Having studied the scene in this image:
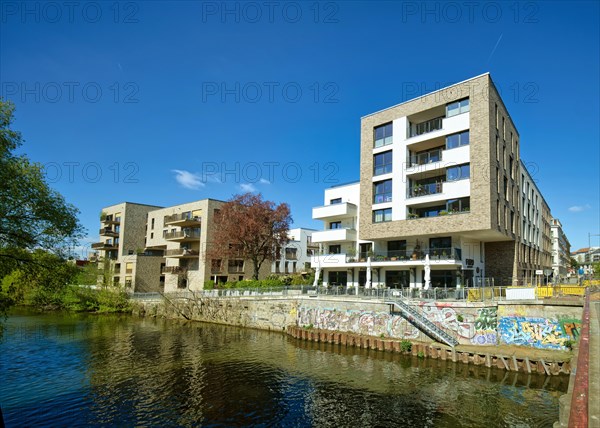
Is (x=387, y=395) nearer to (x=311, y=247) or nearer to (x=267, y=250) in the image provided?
(x=267, y=250)

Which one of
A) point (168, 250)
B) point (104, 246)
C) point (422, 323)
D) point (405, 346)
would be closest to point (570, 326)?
point (422, 323)

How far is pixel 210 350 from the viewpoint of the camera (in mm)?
27688

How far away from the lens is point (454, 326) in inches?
998

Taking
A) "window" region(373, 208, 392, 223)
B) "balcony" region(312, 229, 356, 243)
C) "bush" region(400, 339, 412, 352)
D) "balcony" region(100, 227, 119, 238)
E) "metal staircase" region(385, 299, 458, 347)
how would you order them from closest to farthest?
"metal staircase" region(385, 299, 458, 347) < "bush" region(400, 339, 412, 352) < "window" region(373, 208, 392, 223) < "balcony" region(312, 229, 356, 243) < "balcony" region(100, 227, 119, 238)

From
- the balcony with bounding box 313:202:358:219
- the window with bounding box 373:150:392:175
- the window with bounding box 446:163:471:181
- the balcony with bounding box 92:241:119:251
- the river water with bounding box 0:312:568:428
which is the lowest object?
the river water with bounding box 0:312:568:428

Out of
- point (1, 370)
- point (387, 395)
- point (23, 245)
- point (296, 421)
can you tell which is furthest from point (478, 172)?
point (1, 370)

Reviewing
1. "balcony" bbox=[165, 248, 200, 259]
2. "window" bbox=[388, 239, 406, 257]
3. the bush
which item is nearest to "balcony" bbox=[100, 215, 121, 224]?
"balcony" bbox=[165, 248, 200, 259]

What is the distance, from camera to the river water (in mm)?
15211

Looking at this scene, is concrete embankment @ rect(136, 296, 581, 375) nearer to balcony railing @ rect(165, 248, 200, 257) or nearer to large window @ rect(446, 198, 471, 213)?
large window @ rect(446, 198, 471, 213)

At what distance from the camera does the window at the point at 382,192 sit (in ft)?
117

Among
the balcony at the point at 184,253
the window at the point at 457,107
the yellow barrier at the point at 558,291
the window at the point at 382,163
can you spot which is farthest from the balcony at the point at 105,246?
the yellow barrier at the point at 558,291

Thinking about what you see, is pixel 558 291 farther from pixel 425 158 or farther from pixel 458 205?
pixel 425 158

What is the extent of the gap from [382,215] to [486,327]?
14.4 meters

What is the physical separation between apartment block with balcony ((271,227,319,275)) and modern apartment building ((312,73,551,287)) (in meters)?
21.2
